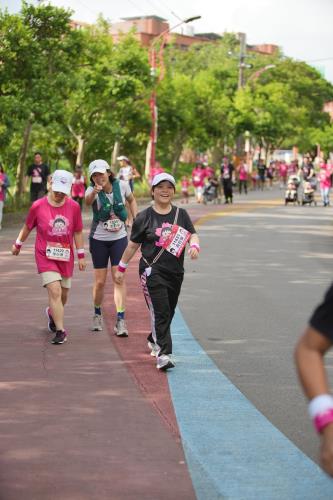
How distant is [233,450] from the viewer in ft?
19.3

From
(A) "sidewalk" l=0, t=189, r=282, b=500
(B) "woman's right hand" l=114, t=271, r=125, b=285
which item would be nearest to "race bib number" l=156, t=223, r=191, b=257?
(B) "woman's right hand" l=114, t=271, r=125, b=285

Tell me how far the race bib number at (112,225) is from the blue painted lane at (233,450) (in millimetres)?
2237

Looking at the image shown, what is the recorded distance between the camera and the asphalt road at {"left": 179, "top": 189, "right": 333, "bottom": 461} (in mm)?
7406

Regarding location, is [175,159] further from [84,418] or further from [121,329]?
[84,418]

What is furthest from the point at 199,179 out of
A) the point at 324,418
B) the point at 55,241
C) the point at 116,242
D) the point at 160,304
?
the point at 324,418

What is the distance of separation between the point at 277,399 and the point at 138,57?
30.2 metres

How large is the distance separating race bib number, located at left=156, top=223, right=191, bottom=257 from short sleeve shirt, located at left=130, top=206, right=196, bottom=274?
0.11 feet

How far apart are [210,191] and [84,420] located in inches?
1258

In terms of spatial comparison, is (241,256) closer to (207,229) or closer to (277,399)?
(207,229)

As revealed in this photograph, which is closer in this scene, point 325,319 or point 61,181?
point 325,319

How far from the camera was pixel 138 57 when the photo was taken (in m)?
36.3

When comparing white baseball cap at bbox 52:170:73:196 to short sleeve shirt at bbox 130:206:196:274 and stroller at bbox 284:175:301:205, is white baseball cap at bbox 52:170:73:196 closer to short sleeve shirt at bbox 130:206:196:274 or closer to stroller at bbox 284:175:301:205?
short sleeve shirt at bbox 130:206:196:274

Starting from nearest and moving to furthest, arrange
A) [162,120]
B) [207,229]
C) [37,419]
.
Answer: [37,419] → [207,229] → [162,120]

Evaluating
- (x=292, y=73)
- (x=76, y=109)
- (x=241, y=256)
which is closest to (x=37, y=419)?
(x=241, y=256)
